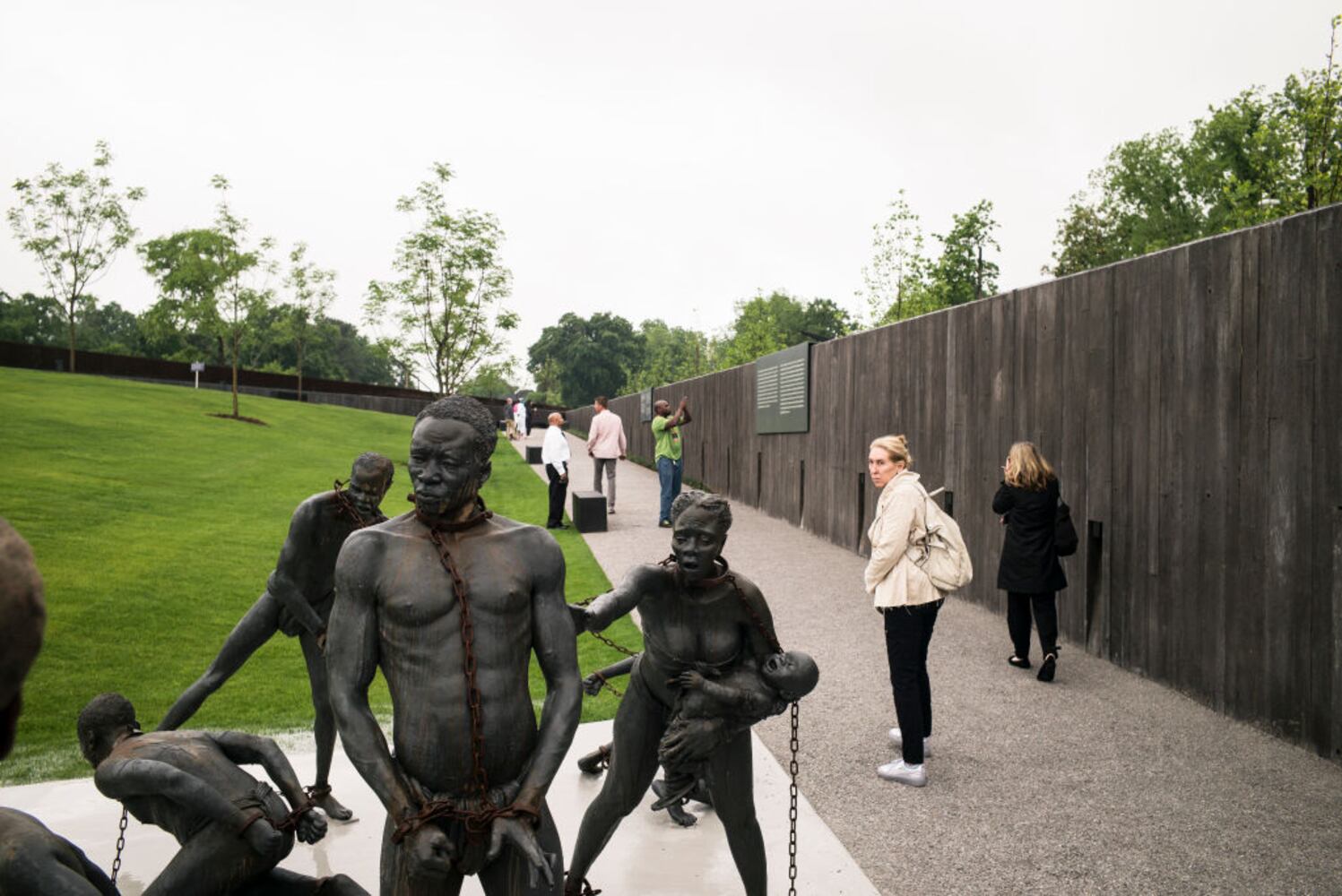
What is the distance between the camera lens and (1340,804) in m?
4.84

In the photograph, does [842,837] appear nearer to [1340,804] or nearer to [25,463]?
[1340,804]

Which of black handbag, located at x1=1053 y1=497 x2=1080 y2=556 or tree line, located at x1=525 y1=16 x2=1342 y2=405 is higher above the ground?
tree line, located at x1=525 y1=16 x2=1342 y2=405

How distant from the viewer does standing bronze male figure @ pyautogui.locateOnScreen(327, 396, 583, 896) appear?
7.39 feet

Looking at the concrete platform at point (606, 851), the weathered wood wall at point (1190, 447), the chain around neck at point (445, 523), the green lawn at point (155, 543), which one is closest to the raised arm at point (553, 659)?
the chain around neck at point (445, 523)

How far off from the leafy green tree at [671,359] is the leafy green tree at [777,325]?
2391 mm

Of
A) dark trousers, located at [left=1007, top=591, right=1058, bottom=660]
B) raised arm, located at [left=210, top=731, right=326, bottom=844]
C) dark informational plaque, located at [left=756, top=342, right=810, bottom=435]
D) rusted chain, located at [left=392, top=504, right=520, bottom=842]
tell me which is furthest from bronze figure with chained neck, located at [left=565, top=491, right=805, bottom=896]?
dark informational plaque, located at [left=756, top=342, right=810, bottom=435]

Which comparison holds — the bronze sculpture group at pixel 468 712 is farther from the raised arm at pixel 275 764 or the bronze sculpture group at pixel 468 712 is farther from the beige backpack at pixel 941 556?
the beige backpack at pixel 941 556

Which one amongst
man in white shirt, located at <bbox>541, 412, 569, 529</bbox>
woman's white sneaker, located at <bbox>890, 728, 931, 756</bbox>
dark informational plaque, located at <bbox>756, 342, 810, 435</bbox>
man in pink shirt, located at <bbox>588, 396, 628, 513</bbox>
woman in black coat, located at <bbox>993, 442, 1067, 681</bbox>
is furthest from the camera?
man in pink shirt, located at <bbox>588, 396, 628, 513</bbox>

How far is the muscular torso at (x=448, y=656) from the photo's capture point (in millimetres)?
2309

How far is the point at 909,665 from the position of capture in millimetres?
5180

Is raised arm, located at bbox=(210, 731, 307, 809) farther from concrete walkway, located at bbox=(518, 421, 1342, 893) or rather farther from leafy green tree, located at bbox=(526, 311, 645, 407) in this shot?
leafy green tree, located at bbox=(526, 311, 645, 407)

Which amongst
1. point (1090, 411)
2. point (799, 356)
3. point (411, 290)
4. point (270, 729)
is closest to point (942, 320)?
point (1090, 411)

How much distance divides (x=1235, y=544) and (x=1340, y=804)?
1.91 metres

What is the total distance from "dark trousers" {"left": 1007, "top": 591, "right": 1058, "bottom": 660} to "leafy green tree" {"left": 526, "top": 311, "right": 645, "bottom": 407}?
8585 centimetres
